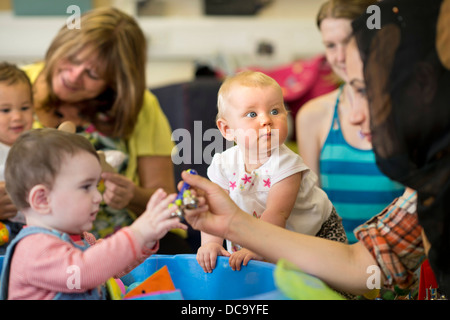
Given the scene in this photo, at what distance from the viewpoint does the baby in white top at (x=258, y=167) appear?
0.70m

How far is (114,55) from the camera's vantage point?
1.14m

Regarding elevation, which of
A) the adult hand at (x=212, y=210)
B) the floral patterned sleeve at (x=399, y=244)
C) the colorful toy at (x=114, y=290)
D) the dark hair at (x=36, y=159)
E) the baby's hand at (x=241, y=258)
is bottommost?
the colorful toy at (x=114, y=290)

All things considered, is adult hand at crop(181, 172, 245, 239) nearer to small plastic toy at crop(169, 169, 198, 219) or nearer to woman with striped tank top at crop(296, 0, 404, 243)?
small plastic toy at crop(169, 169, 198, 219)

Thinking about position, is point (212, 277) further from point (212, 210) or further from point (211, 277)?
point (212, 210)

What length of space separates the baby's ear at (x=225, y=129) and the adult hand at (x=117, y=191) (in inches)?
11.5

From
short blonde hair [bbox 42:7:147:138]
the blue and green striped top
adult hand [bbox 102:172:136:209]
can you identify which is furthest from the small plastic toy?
short blonde hair [bbox 42:7:147:138]

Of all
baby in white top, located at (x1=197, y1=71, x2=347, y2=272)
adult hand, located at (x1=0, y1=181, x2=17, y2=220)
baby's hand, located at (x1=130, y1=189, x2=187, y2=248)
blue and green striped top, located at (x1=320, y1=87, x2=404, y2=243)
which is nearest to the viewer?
baby's hand, located at (x1=130, y1=189, x2=187, y2=248)

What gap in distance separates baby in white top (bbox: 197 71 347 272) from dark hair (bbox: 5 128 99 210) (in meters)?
0.19

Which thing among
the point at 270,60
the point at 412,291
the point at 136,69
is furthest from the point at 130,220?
the point at 270,60

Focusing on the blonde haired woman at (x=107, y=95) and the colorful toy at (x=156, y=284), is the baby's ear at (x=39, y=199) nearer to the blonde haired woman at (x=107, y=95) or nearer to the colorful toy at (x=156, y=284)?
the colorful toy at (x=156, y=284)

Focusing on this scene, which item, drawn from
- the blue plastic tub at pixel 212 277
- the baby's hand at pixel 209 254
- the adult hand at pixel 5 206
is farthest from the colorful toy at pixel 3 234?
the baby's hand at pixel 209 254

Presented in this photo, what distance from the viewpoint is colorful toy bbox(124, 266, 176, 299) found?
2.38 ft

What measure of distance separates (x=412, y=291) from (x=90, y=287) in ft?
1.53

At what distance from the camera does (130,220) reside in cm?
111
